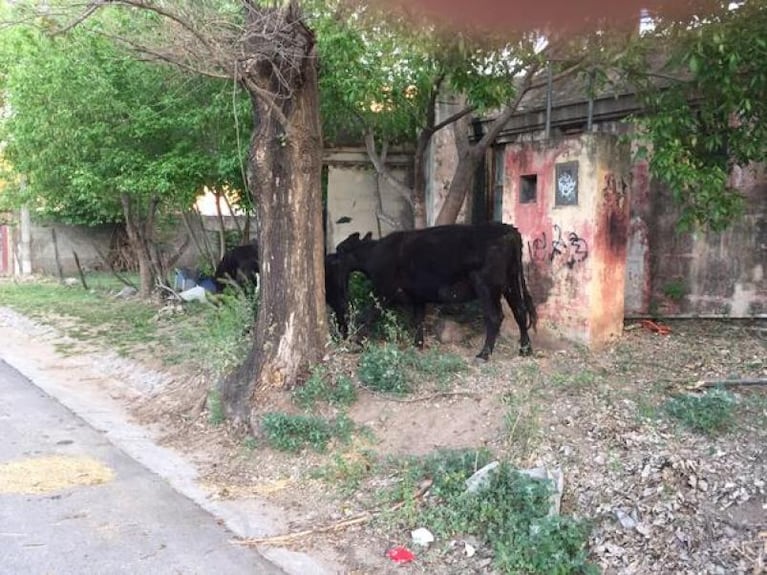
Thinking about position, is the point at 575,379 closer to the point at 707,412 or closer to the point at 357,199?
the point at 707,412

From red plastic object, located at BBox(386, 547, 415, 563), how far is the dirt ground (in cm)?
4

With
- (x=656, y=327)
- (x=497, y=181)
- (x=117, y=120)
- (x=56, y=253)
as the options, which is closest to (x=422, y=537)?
(x=656, y=327)

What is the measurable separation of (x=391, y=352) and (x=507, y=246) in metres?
1.80

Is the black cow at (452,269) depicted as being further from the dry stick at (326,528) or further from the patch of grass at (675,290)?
the dry stick at (326,528)

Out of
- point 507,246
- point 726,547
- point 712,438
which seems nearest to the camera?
point 726,547

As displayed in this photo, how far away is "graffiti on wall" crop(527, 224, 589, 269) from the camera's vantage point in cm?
771

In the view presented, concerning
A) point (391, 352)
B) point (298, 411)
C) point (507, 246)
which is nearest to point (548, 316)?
point (507, 246)

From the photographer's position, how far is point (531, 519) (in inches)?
163

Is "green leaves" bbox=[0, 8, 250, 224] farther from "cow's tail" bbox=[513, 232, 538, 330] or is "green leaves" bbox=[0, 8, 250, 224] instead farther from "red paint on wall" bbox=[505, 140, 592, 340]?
"cow's tail" bbox=[513, 232, 538, 330]

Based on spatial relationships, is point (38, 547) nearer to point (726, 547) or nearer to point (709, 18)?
point (726, 547)

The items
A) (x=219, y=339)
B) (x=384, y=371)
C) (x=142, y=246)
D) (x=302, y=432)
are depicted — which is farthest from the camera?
(x=142, y=246)

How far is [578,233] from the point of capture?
25.4 feet

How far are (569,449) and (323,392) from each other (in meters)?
2.37

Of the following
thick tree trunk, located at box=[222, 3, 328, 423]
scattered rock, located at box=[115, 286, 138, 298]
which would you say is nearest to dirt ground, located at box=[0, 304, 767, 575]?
thick tree trunk, located at box=[222, 3, 328, 423]
